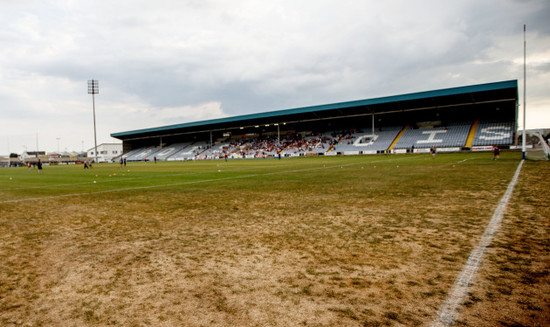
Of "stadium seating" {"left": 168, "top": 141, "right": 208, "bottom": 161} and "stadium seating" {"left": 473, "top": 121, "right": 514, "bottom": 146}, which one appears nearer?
"stadium seating" {"left": 473, "top": 121, "right": 514, "bottom": 146}

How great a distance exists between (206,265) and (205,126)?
221ft

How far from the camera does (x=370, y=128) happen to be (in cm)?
5678

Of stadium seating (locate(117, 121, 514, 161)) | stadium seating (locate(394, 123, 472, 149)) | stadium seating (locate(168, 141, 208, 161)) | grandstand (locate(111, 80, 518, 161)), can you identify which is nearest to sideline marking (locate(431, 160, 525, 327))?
grandstand (locate(111, 80, 518, 161))

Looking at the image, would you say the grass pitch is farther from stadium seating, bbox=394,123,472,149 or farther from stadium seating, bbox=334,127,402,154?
stadium seating, bbox=334,127,402,154

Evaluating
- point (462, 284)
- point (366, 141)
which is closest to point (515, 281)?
point (462, 284)

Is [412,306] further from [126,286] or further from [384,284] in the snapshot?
[126,286]

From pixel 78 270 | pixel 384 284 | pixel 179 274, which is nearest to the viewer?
pixel 384 284

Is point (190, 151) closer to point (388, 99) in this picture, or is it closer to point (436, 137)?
point (388, 99)

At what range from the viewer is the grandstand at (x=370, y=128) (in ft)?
139

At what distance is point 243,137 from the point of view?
7181 cm

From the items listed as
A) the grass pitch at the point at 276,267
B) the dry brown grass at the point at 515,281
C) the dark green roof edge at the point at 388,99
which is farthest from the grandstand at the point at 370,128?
the dry brown grass at the point at 515,281

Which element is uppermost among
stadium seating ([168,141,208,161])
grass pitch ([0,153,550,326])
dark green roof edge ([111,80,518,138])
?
dark green roof edge ([111,80,518,138])

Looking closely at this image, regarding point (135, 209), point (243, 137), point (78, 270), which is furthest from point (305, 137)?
point (78, 270)

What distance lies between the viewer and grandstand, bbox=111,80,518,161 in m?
42.3
